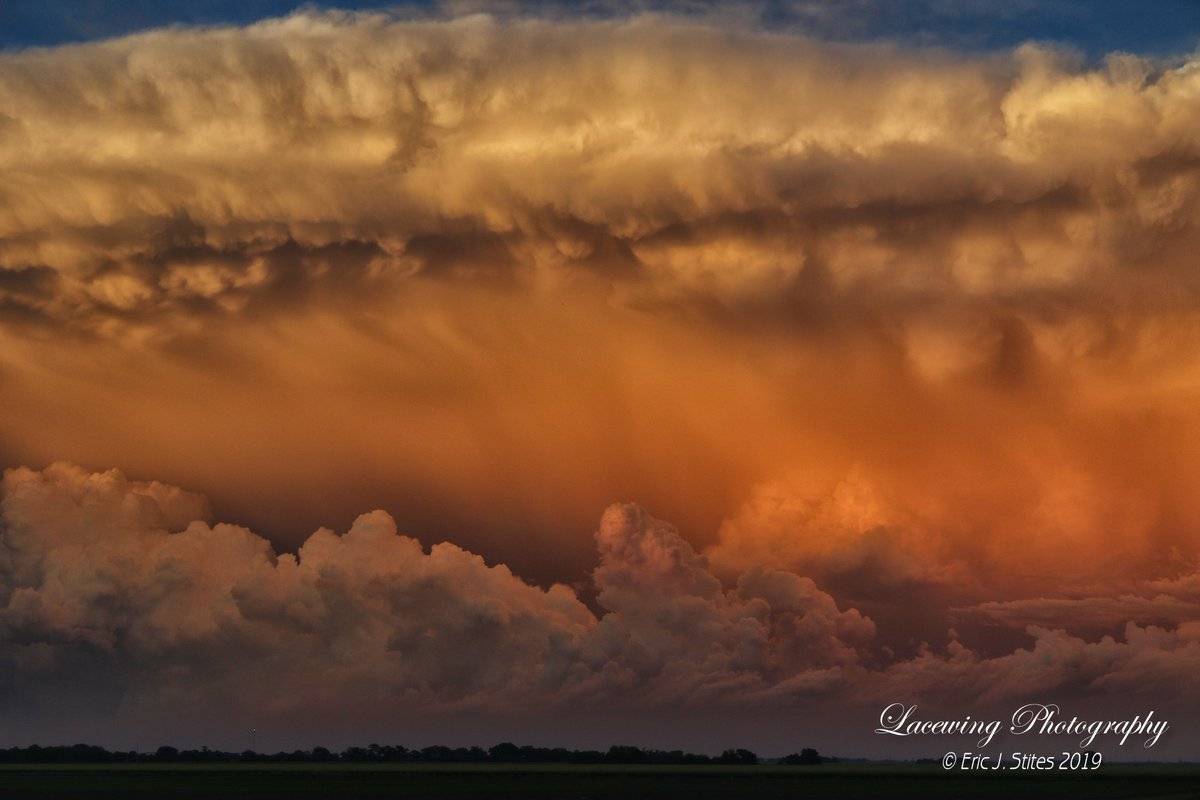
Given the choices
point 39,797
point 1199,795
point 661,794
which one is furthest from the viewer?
point 661,794

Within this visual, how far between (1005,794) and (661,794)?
4773cm

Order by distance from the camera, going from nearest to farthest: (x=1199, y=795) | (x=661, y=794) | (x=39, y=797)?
(x=1199, y=795)
(x=39, y=797)
(x=661, y=794)

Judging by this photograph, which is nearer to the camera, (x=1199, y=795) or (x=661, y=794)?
(x=1199, y=795)

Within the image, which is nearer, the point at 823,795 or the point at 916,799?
A: the point at 916,799

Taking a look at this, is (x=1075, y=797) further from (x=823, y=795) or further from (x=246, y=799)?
(x=246, y=799)

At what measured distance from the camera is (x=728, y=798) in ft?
601

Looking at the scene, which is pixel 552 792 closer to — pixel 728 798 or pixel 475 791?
pixel 475 791

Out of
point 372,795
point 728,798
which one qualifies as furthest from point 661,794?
point 372,795

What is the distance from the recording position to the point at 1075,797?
177m

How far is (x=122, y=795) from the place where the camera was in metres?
189

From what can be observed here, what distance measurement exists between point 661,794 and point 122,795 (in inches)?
2996

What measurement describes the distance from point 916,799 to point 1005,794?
18.3m

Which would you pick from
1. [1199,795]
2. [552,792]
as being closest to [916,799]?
[1199,795]

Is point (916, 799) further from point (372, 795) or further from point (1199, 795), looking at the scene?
point (372, 795)
